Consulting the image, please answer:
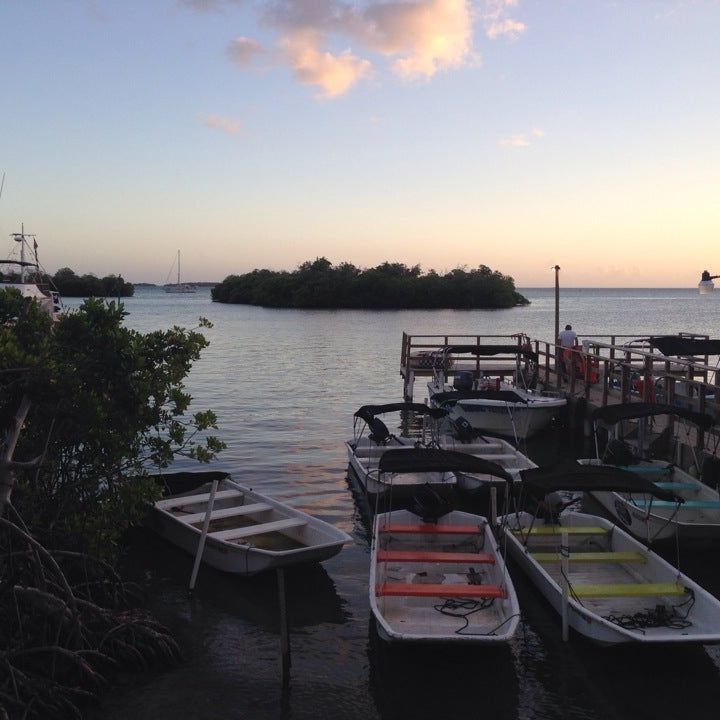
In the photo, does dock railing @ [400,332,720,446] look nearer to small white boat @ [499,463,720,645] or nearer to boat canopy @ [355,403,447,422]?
boat canopy @ [355,403,447,422]

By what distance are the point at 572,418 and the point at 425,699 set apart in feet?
56.4

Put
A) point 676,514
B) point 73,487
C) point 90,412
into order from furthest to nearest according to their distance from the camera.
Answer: point 676,514, point 73,487, point 90,412

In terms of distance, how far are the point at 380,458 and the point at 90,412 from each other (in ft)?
24.1

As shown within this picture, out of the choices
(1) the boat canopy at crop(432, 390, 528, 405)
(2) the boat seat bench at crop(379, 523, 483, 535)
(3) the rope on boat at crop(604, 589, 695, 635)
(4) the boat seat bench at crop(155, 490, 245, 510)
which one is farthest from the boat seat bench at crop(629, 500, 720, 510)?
(1) the boat canopy at crop(432, 390, 528, 405)

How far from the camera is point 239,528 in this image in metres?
12.8

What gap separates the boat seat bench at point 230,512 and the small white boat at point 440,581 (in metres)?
2.52

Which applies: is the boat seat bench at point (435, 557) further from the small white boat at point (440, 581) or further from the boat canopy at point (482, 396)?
the boat canopy at point (482, 396)

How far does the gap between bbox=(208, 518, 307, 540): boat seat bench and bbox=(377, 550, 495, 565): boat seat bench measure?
6.95 ft

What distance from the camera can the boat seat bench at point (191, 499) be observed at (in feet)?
45.1

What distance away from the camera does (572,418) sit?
79.7 feet

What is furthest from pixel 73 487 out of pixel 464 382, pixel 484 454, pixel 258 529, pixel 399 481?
pixel 464 382

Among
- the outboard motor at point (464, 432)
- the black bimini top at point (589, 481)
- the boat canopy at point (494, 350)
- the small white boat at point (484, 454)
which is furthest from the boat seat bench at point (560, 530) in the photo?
the boat canopy at point (494, 350)

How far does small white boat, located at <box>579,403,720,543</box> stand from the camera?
12.4 m

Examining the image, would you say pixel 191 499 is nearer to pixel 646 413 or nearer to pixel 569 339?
pixel 646 413
